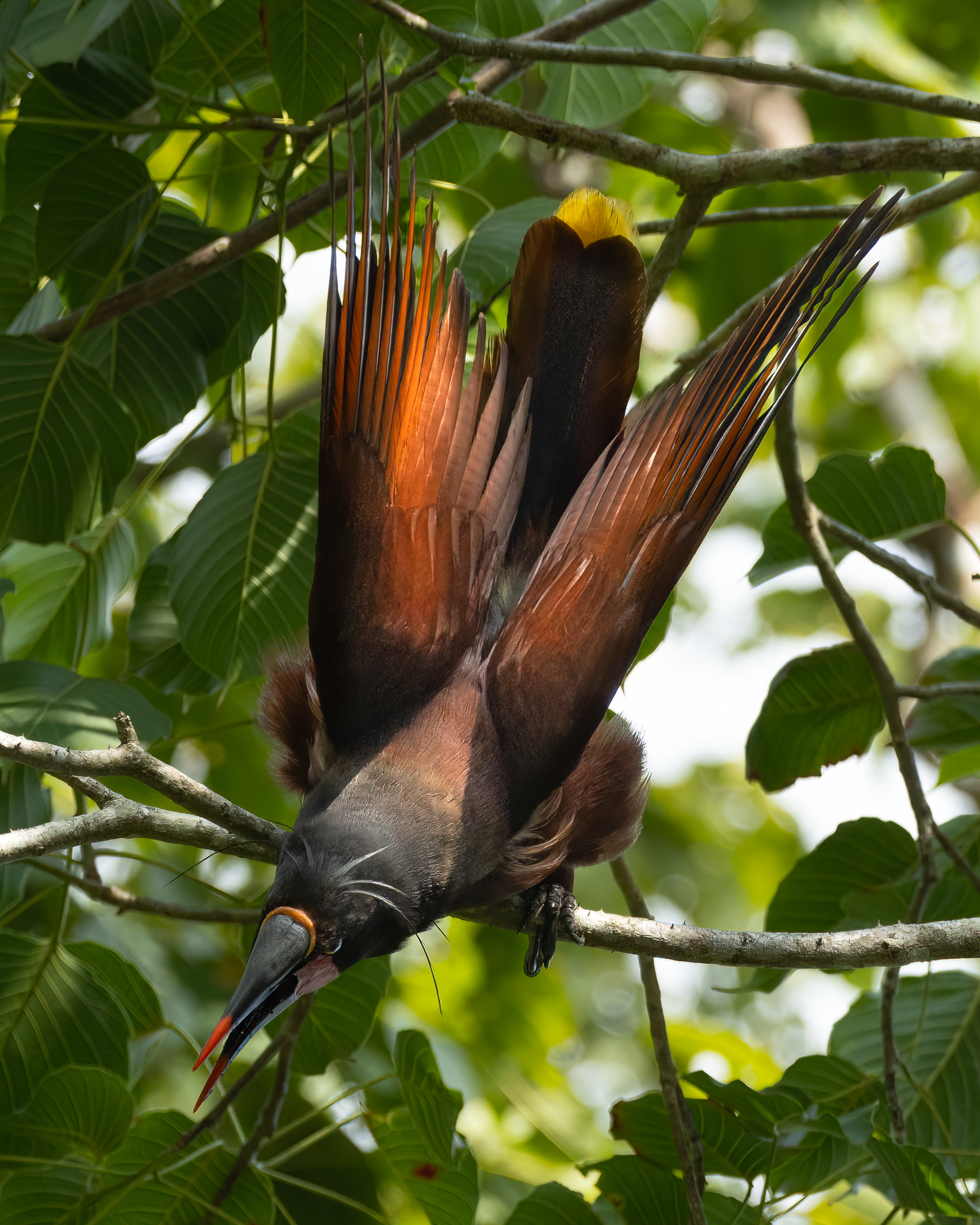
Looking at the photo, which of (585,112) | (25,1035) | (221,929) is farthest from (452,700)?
(221,929)

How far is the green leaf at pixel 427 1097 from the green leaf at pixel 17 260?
62.3 inches

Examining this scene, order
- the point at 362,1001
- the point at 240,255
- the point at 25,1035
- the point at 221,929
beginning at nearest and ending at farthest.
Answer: the point at 25,1035
the point at 362,1001
the point at 240,255
the point at 221,929

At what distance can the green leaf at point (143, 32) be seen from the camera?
202 cm

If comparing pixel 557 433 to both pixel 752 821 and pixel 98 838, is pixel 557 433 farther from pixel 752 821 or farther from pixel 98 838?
pixel 752 821

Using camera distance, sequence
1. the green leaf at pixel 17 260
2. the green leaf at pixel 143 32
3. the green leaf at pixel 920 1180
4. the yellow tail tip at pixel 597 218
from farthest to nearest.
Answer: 1. the green leaf at pixel 17 260
2. the green leaf at pixel 143 32
3. the yellow tail tip at pixel 597 218
4. the green leaf at pixel 920 1180

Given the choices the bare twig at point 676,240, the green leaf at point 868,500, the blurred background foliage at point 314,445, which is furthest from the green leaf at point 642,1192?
the bare twig at point 676,240

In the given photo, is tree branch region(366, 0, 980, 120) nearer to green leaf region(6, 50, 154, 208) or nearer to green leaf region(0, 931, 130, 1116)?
green leaf region(6, 50, 154, 208)

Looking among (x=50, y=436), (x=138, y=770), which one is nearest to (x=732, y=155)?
(x=50, y=436)

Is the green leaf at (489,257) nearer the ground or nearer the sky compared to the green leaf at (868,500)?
nearer the sky

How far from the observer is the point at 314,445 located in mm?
2109

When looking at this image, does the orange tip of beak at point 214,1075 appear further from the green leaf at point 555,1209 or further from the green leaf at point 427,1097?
the green leaf at point 555,1209

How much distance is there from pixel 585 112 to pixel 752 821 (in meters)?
3.91

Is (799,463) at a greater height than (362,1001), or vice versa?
(799,463)

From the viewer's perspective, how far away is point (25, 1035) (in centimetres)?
179
